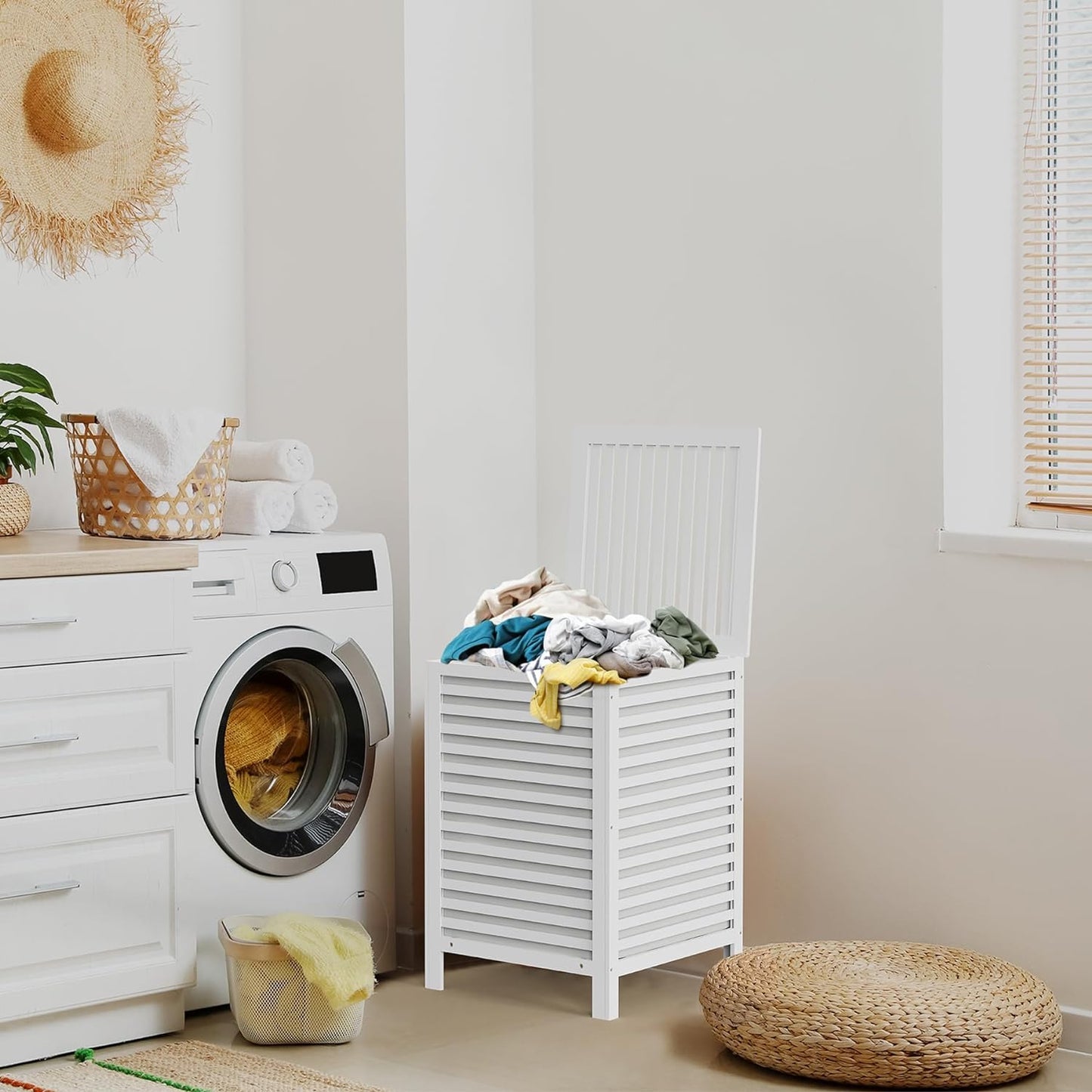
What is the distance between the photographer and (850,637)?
9.90ft

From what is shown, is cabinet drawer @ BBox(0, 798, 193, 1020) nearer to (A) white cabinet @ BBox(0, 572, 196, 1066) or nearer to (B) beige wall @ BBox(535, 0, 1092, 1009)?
(A) white cabinet @ BBox(0, 572, 196, 1066)

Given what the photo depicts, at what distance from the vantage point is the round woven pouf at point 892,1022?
2465 millimetres

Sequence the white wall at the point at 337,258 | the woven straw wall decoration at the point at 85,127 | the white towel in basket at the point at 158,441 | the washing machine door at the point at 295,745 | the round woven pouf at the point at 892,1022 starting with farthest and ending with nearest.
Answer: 1. the white wall at the point at 337,258
2. the woven straw wall decoration at the point at 85,127
3. the washing machine door at the point at 295,745
4. the white towel in basket at the point at 158,441
5. the round woven pouf at the point at 892,1022

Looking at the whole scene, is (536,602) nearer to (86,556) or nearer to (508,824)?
(508,824)

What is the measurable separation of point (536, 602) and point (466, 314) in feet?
2.50

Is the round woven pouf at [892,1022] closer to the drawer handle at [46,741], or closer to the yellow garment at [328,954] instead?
the yellow garment at [328,954]

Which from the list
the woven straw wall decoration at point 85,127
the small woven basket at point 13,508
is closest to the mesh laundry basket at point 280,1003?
the small woven basket at point 13,508

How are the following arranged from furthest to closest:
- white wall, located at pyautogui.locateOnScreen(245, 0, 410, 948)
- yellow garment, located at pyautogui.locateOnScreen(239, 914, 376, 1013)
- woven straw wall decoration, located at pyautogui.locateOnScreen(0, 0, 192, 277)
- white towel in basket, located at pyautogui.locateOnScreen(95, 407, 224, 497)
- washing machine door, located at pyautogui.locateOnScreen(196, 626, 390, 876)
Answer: white wall, located at pyautogui.locateOnScreen(245, 0, 410, 948) < woven straw wall decoration, located at pyautogui.locateOnScreen(0, 0, 192, 277) < washing machine door, located at pyautogui.locateOnScreen(196, 626, 390, 876) < white towel in basket, located at pyautogui.locateOnScreen(95, 407, 224, 497) < yellow garment, located at pyautogui.locateOnScreen(239, 914, 376, 1013)

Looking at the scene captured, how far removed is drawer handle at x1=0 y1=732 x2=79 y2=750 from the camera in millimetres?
2521

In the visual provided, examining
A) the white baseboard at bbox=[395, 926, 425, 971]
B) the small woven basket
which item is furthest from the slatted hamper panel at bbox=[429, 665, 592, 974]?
the small woven basket

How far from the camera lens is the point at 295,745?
10.2ft

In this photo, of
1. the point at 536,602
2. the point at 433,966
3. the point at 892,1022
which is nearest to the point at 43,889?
the point at 433,966

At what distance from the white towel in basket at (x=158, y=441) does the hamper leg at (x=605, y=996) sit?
3.72 feet

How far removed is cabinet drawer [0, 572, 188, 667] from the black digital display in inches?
14.6
